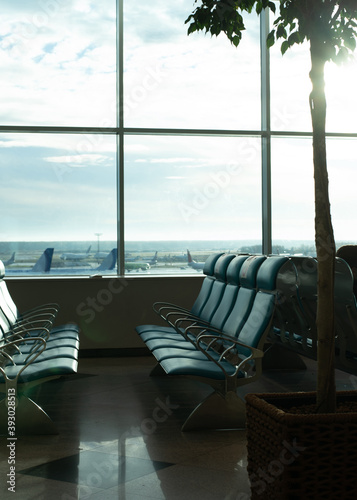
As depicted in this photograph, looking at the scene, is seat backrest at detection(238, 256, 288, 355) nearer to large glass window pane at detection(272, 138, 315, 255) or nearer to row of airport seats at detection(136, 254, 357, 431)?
row of airport seats at detection(136, 254, 357, 431)

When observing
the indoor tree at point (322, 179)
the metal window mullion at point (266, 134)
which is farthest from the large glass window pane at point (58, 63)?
the indoor tree at point (322, 179)

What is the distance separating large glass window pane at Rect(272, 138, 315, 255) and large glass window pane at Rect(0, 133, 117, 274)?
5.44ft

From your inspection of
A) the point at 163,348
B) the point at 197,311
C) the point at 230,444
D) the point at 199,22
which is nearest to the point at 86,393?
the point at 163,348

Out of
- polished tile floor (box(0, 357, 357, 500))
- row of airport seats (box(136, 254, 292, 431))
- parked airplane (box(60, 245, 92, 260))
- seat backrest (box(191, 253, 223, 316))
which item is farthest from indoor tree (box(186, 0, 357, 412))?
parked airplane (box(60, 245, 92, 260))

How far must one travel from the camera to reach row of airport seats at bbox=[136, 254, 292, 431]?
3.36m

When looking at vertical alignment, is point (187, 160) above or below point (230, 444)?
above

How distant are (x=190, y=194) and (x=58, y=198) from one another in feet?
4.26

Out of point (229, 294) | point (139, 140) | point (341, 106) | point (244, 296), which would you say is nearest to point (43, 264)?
point (139, 140)

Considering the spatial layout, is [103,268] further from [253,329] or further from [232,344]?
[253,329]

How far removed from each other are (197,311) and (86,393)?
1.14 m

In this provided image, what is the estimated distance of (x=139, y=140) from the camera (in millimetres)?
6230

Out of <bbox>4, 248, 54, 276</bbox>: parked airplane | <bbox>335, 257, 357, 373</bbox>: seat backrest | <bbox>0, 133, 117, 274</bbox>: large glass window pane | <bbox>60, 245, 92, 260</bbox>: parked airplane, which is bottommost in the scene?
<bbox>335, 257, 357, 373</bbox>: seat backrest

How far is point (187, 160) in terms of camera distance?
20.9 feet

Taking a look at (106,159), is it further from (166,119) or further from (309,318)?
(309,318)
